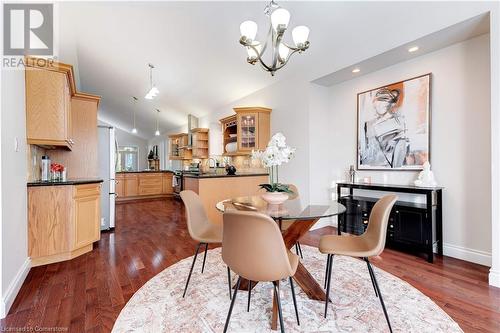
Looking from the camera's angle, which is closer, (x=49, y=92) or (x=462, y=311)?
(x=462, y=311)

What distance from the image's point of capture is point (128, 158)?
39.9ft

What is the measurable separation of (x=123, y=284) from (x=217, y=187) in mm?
2127

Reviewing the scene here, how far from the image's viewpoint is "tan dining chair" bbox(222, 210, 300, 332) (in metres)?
1.31

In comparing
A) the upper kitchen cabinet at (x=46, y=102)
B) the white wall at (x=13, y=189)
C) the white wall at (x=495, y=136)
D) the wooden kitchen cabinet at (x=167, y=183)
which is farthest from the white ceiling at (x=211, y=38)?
the wooden kitchen cabinet at (x=167, y=183)

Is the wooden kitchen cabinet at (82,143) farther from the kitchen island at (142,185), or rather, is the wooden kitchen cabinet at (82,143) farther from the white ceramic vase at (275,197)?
the kitchen island at (142,185)

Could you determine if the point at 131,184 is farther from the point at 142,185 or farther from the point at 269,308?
the point at 269,308

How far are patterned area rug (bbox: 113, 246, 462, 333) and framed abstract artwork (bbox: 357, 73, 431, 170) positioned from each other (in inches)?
67.3

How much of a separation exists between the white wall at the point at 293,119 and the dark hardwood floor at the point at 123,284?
3.99ft

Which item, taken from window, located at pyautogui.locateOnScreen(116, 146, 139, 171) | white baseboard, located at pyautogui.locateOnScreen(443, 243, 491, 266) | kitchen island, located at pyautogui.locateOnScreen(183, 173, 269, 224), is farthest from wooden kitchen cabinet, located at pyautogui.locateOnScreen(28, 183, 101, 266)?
window, located at pyautogui.locateOnScreen(116, 146, 139, 171)

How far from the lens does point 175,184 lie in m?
7.85

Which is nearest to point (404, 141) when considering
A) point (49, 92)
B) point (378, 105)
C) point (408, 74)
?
point (378, 105)

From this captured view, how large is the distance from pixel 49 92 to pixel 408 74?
14.7 feet

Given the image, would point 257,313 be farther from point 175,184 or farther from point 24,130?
point 175,184

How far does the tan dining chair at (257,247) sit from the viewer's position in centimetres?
131
